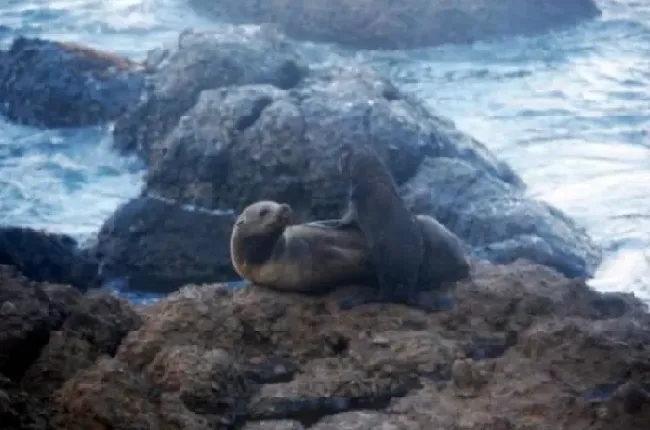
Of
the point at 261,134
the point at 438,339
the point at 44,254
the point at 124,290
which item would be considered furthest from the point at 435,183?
the point at 438,339

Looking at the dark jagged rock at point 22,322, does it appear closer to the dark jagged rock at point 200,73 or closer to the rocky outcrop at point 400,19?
the dark jagged rock at point 200,73

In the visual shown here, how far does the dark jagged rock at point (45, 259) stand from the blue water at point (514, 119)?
5.57 ft

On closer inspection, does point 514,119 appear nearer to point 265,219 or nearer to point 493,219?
point 493,219

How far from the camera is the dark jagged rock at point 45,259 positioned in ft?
27.4

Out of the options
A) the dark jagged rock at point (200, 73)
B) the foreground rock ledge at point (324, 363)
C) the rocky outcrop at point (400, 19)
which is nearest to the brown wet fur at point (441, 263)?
the foreground rock ledge at point (324, 363)

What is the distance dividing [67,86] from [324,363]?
10031 mm

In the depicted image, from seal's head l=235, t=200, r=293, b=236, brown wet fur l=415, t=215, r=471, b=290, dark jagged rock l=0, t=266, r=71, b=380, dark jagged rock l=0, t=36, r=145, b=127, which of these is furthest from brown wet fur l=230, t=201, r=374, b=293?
dark jagged rock l=0, t=36, r=145, b=127

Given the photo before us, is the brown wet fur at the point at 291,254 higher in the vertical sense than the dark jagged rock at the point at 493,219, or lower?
higher

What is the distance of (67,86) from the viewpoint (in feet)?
44.8

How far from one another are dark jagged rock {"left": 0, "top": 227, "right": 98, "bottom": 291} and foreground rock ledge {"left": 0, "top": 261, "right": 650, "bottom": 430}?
124 inches

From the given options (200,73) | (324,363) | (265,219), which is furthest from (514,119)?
(324,363)

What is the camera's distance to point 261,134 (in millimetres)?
9742

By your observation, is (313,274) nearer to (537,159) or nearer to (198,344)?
(198,344)

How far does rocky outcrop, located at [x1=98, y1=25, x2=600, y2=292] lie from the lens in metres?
9.23
